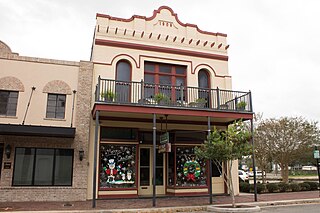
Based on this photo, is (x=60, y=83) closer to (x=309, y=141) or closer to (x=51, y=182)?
(x=51, y=182)

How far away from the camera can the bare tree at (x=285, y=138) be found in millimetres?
19797

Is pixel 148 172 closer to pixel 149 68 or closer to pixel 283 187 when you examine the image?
pixel 149 68

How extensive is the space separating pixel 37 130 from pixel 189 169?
740 cm

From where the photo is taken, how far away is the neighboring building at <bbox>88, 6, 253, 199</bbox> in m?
13.4

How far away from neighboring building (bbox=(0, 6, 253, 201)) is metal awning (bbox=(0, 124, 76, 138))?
0.04 metres

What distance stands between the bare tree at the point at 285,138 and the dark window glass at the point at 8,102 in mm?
15708

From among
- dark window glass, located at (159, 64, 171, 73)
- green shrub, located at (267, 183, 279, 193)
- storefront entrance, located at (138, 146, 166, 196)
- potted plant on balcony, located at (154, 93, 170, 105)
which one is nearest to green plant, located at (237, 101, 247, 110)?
potted plant on balcony, located at (154, 93, 170, 105)

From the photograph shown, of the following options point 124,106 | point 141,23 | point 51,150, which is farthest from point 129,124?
point 141,23

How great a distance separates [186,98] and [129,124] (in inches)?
127

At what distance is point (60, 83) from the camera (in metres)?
13.6

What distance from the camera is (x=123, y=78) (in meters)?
14.8

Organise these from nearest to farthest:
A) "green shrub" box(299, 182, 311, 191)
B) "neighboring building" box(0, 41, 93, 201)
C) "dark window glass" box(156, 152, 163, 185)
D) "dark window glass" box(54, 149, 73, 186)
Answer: "neighboring building" box(0, 41, 93, 201)
"dark window glass" box(54, 149, 73, 186)
"dark window glass" box(156, 152, 163, 185)
"green shrub" box(299, 182, 311, 191)

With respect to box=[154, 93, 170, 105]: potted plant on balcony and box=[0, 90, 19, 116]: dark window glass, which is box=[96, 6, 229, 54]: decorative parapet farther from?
box=[0, 90, 19, 116]: dark window glass

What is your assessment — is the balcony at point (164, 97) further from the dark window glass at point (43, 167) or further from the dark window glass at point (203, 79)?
the dark window glass at point (43, 167)
